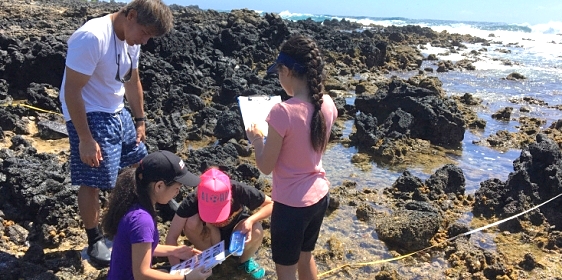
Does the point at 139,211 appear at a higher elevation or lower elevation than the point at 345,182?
higher

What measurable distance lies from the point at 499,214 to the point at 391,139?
10.1 ft

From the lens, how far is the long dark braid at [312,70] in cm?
281

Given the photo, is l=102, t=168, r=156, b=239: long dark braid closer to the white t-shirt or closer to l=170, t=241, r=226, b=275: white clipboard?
l=170, t=241, r=226, b=275: white clipboard

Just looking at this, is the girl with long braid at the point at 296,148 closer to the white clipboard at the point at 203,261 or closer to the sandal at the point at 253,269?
the white clipboard at the point at 203,261

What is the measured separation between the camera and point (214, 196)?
341 cm

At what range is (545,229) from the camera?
5824mm

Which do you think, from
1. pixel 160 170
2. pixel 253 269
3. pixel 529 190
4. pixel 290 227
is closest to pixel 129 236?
pixel 160 170

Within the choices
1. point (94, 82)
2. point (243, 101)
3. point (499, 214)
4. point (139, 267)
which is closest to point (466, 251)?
point (499, 214)

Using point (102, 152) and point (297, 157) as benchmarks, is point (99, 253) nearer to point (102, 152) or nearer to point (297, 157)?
point (102, 152)

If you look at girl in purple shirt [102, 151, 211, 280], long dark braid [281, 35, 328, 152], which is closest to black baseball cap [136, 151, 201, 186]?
girl in purple shirt [102, 151, 211, 280]

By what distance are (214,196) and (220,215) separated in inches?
7.5

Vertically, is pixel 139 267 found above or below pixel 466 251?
above

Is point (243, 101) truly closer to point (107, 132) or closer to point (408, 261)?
point (107, 132)

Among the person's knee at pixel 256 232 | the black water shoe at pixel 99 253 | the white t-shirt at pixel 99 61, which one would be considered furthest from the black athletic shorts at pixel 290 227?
the black water shoe at pixel 99 253
